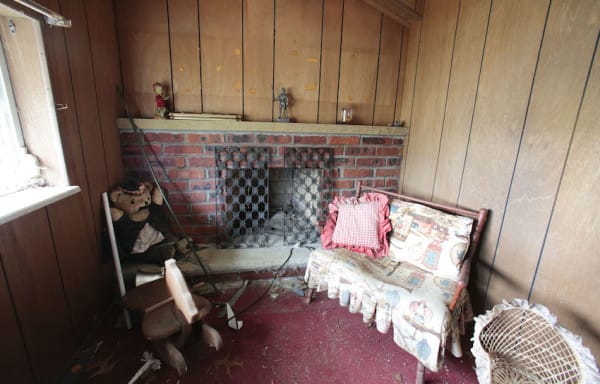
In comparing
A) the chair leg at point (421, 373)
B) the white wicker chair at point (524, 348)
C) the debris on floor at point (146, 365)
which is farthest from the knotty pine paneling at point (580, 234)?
the debris on floor at point (146, 365)

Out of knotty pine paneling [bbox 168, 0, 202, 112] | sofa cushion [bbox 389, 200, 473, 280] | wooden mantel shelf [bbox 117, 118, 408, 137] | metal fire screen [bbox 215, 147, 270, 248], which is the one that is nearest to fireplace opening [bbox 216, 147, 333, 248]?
metal fire screen [bbox 215, 147, 270, 248]

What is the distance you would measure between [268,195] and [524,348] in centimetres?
171

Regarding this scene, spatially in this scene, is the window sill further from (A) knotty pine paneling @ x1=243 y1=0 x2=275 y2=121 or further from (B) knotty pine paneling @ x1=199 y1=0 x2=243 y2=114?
(A) knotty pine paneling @ x1=243 y1=0 x2=275 y2=121

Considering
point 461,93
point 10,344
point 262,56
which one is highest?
point 262,56

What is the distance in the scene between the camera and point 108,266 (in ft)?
5.17

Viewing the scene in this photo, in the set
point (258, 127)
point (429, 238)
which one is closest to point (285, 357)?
point (429, 238)

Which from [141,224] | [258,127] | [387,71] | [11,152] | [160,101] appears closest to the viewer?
[11,152]

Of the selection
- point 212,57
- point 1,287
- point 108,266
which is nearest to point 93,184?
point 108,266

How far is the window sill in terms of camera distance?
902 millimetres

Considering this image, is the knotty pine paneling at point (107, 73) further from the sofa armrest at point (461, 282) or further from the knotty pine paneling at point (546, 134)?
the knotty pine paneling at point (546, 134)

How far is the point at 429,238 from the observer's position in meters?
1.50

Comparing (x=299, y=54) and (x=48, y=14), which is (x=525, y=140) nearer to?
(x=299, y=54)

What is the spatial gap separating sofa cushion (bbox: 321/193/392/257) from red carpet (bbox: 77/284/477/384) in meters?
0.43

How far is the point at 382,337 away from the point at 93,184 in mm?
1840
